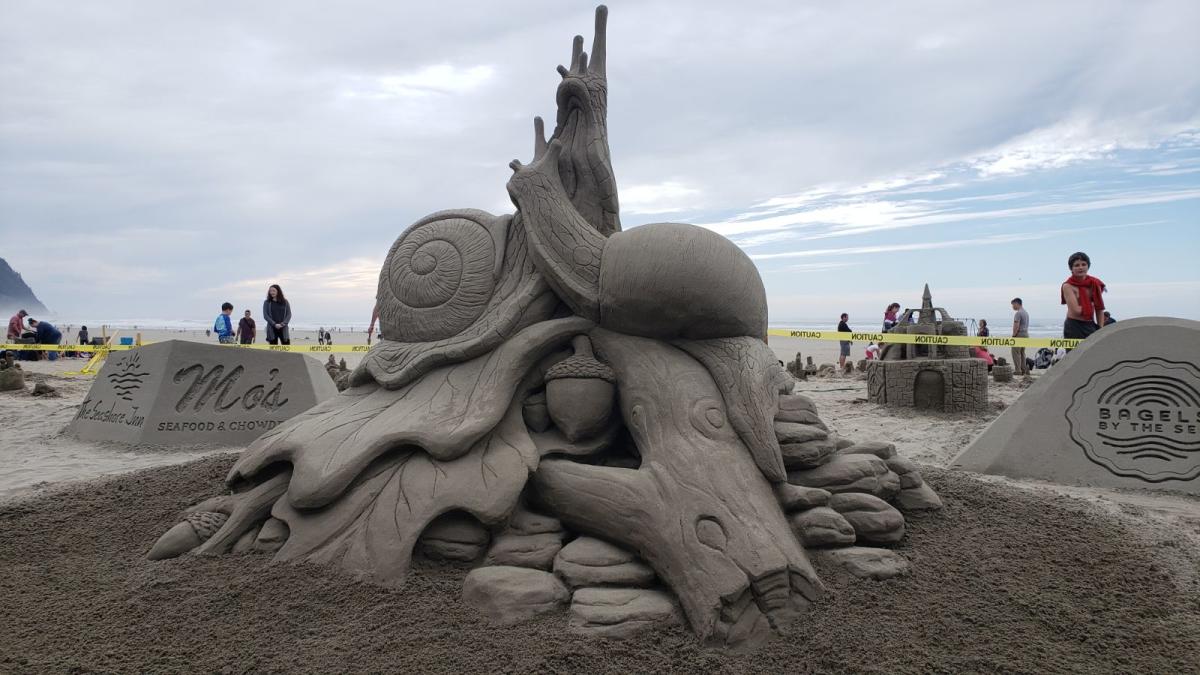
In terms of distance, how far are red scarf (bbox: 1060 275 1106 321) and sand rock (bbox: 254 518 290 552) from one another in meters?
6.80

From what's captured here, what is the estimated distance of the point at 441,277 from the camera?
3604 millimetres

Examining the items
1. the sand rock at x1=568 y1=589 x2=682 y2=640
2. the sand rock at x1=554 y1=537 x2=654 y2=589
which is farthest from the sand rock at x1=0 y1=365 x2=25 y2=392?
the sand rock at x1=568 y1=589 x2=682 y2=640

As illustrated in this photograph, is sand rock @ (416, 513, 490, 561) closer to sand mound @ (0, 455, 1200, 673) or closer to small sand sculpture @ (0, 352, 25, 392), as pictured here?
sand mound @ (0, 455, 1200, 673)

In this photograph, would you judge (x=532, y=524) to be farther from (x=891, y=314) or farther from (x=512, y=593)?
(x=891, y=314)

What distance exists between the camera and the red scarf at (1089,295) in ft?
22.3

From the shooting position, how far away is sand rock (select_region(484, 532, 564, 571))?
113 inches

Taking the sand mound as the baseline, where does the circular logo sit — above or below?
above

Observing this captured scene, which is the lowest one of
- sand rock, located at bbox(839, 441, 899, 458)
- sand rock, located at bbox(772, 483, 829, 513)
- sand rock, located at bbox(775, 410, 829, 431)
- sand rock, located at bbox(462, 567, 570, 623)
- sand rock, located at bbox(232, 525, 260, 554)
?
sand rock, located at bbox(462, 567, 570, 623)

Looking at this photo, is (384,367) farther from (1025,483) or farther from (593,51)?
(1025,483)

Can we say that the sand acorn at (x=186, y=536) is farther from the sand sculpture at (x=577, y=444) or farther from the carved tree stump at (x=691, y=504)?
the carved tree stump at (x=691, y=504)

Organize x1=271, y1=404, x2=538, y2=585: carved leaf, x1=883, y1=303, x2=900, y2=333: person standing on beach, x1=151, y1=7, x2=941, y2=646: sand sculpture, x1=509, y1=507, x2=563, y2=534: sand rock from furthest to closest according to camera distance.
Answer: x1=883, y1=303, x2=900, y2=333: person standing on beach → x1=509, y1=507, x2=563, y2=534: sand rock → x1=271, y1=404, x2=538, y2=585: carved leaf → x1=151, y1=7, x2=941, y2=646: sand sculpture

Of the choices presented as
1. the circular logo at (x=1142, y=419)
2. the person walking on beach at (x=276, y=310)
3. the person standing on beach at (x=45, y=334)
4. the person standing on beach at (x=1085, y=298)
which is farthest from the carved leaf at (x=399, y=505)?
the person standing on beach at (x=45, y=334)

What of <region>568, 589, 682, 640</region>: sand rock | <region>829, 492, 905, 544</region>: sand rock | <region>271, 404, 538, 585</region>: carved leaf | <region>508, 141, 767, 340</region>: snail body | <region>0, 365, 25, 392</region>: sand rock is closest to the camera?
<region>568, 589, 682, 640</region>: sand rock

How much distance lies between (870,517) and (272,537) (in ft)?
8.08
